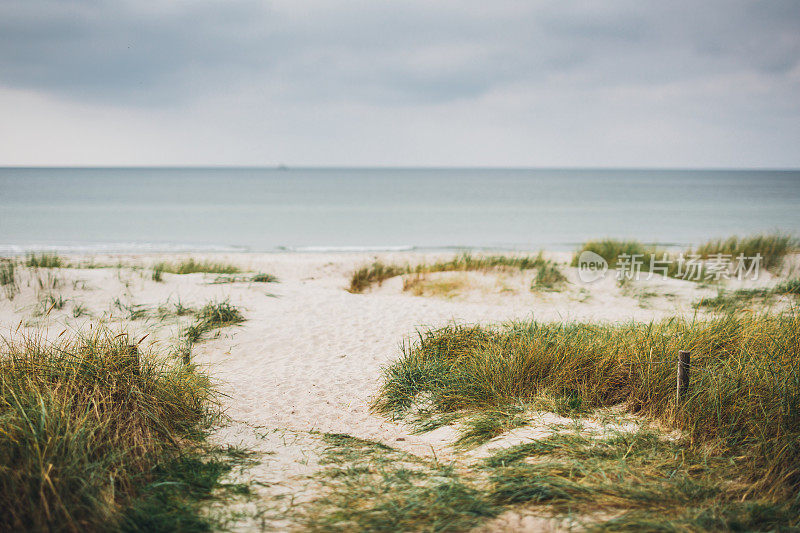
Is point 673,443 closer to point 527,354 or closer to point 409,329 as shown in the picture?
point 527,354

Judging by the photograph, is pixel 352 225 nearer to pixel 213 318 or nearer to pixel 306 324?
pixel 306 324

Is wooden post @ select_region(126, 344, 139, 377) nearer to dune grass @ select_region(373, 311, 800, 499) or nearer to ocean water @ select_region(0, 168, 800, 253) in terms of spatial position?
dune grass @ select_region(373, 311, 800, 499)

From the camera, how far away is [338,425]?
4426 mm

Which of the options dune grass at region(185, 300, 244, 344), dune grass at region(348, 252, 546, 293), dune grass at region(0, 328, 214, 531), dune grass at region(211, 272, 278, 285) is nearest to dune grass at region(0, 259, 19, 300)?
dune grass at region(211, 272, 278, 285)

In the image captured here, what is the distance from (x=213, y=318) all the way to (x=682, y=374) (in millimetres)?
6230

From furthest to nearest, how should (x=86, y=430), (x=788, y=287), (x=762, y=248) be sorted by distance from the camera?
(x=762, y=248)
(x=788, y=287)
(x=86, y=430)

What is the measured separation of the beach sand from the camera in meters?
4.11


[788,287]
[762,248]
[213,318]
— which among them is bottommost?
[213,318]

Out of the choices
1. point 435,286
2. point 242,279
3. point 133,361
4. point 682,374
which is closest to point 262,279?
point 242,279

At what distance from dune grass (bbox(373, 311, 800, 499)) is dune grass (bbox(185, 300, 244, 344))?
10.6ft

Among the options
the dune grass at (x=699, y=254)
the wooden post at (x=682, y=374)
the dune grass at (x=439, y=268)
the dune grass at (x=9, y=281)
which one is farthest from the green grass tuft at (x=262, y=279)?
the wooden post at (x=682, y=374)

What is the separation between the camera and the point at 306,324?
25.3 feet

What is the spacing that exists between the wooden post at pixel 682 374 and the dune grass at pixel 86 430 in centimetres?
380

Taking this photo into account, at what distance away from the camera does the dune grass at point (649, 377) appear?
3.34 metres
